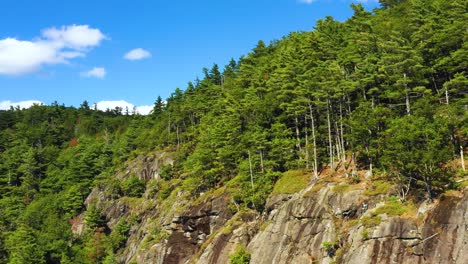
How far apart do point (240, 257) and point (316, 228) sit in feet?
28.8

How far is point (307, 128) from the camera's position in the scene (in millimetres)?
52625

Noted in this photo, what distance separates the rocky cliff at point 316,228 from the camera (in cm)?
2842

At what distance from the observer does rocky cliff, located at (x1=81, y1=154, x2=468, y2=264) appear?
93.2 feet

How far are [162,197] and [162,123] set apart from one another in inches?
1081

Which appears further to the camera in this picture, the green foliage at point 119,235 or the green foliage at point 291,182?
the green foliage at point 119,235

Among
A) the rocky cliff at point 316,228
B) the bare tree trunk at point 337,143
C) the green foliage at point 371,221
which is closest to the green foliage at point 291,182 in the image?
the rocky cliff at point 316,228

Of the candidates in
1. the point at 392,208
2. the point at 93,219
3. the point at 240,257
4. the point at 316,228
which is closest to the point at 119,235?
the point at 93,219

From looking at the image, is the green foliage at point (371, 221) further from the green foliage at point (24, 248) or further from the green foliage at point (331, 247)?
the green foliage at point (24, 248)

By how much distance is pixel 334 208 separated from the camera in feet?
119

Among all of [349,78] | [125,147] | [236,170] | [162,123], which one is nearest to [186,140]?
[162,123]

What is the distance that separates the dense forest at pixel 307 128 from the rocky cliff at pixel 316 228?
1750mm

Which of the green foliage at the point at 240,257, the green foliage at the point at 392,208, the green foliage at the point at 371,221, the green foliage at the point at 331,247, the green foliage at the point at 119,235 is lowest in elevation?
the green foliage at the point at 119,235

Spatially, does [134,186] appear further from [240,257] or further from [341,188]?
[341,188]

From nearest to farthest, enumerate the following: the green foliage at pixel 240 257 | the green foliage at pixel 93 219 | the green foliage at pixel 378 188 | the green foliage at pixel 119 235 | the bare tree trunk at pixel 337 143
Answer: the green foliage at pixel 378 188 → the green foliage at pixel 240 257 → the bare tree trunk at pixel 337 143 → the green foliage at pixel 119 235 → the green foliage at pixel 93 219
